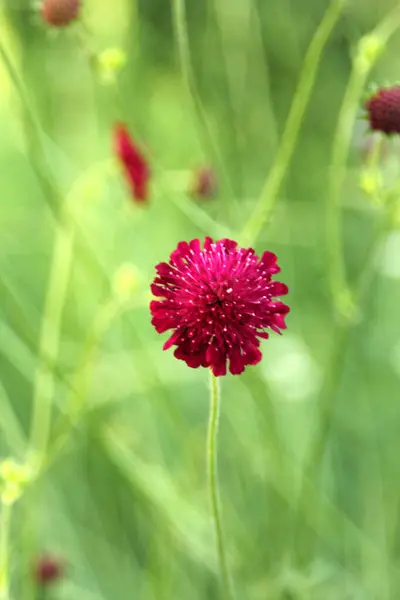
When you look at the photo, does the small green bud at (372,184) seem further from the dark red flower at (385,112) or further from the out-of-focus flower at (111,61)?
the out-of-focus flower at (111,61)

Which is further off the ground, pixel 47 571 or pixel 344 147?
pixel 344 147

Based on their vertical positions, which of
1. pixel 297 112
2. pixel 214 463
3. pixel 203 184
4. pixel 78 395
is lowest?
pixel 214 463

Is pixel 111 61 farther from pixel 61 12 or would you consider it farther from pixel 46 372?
pixel 46 372

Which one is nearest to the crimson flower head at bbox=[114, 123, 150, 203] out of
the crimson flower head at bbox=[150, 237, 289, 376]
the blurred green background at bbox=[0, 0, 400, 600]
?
the blurred green background at bbox=[0, 0, 400, 600]

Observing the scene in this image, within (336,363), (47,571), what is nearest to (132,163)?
(336,363)

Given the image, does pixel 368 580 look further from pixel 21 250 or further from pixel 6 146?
pixel 6 146
